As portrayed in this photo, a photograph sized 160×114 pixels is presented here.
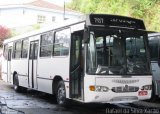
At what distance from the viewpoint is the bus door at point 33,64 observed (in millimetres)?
16250

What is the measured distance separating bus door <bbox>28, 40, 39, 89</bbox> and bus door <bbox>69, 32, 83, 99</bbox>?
4012 mm

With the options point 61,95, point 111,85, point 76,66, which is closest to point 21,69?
point 61,95

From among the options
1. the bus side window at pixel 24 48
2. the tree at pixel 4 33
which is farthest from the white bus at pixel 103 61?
the tree at pixel 4 33

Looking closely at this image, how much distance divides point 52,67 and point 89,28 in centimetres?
345

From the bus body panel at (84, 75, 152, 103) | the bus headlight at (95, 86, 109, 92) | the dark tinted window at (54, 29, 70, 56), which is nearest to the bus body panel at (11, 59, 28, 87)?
the dark tinted window at (54, 29, 70, 56)

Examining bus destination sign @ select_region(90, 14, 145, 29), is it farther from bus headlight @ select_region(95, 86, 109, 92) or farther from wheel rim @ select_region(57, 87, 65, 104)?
wheel rim @ select_region(57, 87, 65, 104)

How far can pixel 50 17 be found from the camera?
2104 inches

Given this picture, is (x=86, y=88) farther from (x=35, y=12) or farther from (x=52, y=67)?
(x=35, y=12)

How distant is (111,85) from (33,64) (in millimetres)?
6109

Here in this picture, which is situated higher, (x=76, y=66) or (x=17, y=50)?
(x=17, y=50)

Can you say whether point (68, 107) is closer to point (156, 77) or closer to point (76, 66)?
point (76, 66)

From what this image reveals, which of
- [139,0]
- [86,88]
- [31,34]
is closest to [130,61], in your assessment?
[86,88]

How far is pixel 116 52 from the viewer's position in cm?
1156

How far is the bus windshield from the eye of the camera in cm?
1115
